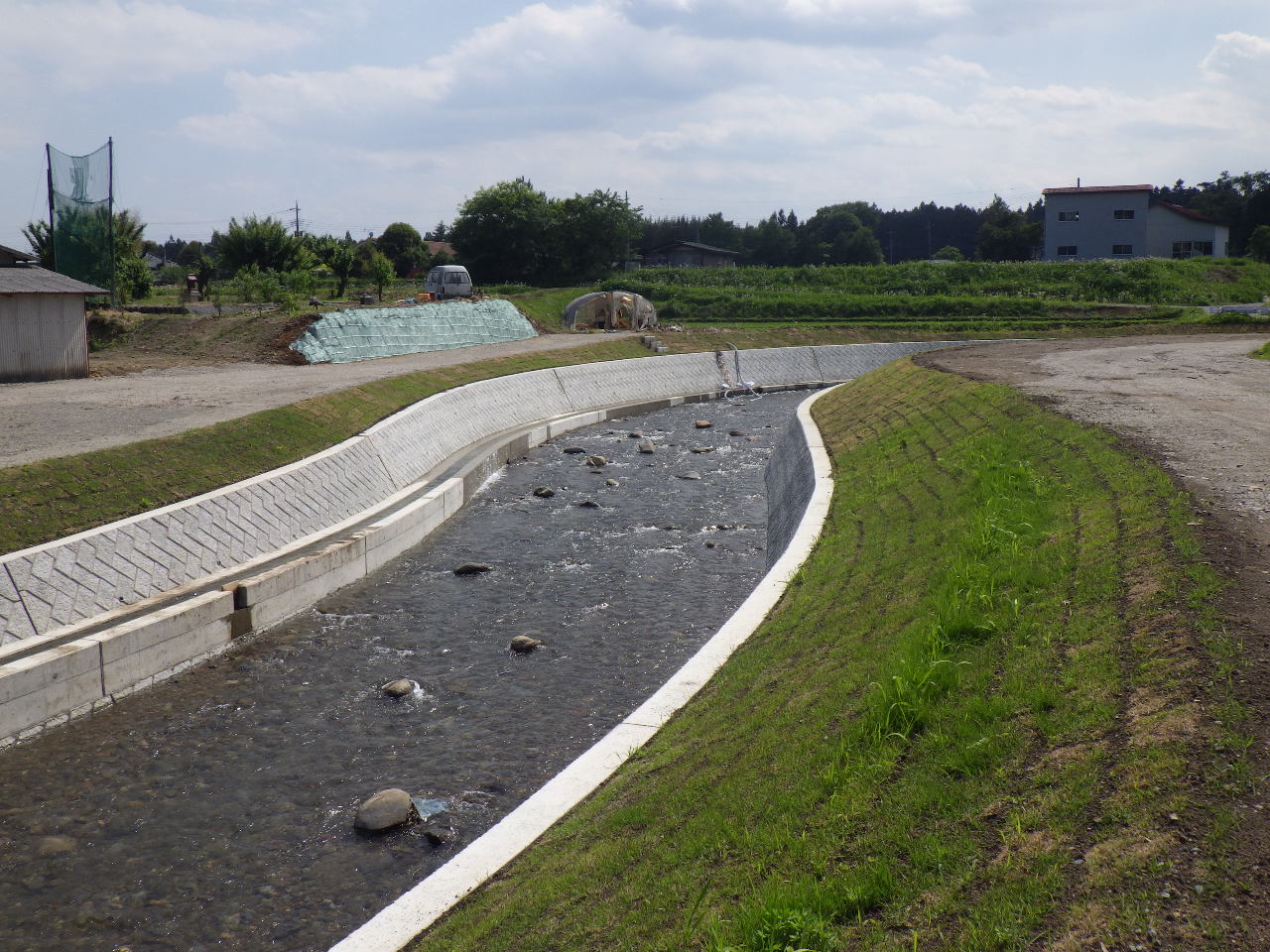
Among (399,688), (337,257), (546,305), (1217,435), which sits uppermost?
(337,257)

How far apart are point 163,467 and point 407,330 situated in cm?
2488

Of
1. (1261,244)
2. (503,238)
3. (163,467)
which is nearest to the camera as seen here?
(163,467)

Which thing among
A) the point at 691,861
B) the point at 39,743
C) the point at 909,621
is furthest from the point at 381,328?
the point at 691,861

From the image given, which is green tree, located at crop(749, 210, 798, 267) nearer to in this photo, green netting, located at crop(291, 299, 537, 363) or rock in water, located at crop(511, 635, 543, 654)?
green netting, located at crop(291, 299, 537, 363)

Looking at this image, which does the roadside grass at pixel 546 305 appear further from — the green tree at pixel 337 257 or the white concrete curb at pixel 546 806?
the white concrete curb at pixel 546 806

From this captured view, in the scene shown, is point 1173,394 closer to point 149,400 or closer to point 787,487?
point 787,487

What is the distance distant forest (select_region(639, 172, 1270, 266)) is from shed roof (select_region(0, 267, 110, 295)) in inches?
2118

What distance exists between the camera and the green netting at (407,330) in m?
37.1

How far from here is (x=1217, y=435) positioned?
1470cm

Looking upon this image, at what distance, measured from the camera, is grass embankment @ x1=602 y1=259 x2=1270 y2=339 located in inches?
2288

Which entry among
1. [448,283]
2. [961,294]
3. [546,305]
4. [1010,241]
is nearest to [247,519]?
A: [546,305]

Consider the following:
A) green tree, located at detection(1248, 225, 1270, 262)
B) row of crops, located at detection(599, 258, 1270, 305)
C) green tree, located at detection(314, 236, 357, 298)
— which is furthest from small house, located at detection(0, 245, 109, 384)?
green tree, located at detection(1248, 225, 1270, 262)

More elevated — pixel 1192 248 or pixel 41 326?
pixel 1192 248

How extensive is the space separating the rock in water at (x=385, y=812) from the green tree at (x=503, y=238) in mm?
68433
